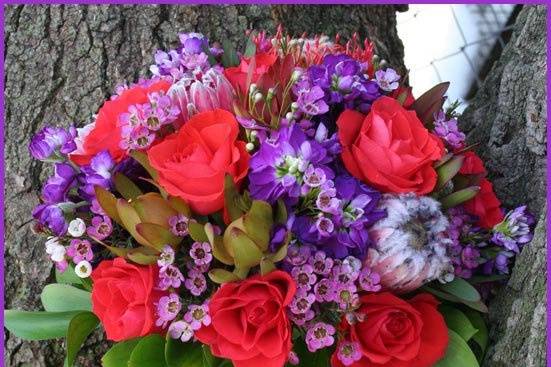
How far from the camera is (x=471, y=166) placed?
1.13 metres

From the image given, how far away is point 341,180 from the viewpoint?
3.27ft

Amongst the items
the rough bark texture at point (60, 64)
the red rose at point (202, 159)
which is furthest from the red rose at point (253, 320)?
the rough bark texture at point (60, 64)

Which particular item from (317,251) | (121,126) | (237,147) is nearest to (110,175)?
(121,126)

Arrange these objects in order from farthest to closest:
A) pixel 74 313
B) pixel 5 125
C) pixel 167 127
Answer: pixel 5 125 → pixel 74 313 → pixel 167 127

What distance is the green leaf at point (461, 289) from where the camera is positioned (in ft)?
3.43

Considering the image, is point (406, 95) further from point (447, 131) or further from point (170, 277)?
point (170, 277)

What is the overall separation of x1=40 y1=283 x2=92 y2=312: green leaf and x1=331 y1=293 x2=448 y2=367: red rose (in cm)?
39

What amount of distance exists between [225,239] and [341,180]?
6.4 inches

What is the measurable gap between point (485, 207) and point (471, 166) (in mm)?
63

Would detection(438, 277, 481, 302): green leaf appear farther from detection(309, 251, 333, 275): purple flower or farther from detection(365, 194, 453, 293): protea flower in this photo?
detection(309, 251, 333, 275): purple flower

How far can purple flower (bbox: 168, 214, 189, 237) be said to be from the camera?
100cm

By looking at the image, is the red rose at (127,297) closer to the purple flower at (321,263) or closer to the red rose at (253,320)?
the red rose at (253,320)

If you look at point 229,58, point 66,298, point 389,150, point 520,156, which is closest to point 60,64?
point 229,58

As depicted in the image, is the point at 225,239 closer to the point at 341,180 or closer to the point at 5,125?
the point at 341,180
